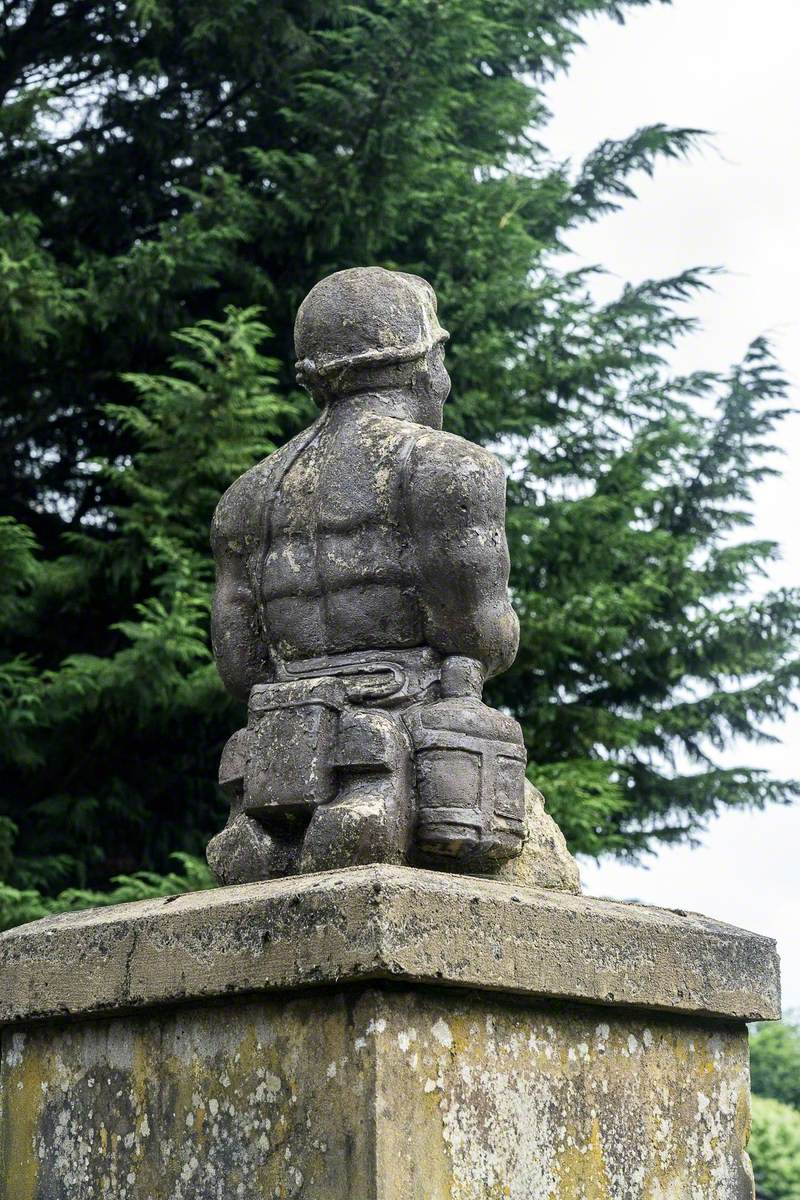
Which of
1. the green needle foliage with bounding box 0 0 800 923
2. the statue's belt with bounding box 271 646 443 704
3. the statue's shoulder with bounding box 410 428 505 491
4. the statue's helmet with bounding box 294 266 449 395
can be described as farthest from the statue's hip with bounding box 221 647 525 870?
the green needle foliage with bounding box 0 0 800 923

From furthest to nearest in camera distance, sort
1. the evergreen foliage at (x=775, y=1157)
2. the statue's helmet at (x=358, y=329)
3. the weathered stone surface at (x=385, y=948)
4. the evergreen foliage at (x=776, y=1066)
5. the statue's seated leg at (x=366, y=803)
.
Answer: the evergreen foliage at (x=776, y=1066) < the evergreen foliage at (x=775, y=1157) < the statue's helmet at (x=358, y=329) < the statue's seated leg at (x=366, y=803) < the weathered stone surface at (x=385, y=948)

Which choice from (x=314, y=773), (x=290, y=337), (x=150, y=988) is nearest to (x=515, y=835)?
(x=314, y=773)

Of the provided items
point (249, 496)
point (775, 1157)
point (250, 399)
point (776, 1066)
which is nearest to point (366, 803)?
point (249, 496)

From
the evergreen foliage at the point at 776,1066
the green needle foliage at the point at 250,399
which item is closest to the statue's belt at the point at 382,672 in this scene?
the green needle foliage at the point at 250,399

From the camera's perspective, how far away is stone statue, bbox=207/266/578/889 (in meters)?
3.74

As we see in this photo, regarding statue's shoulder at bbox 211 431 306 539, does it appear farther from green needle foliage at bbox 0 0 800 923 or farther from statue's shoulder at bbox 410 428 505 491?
green needle foliage at bbox 0 0 800 923

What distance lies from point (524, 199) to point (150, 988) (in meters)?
7.63

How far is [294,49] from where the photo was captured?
9828mm

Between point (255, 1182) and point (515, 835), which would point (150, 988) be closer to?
point (255, 1182)

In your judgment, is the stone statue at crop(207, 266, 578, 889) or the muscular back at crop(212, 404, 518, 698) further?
the muscular back at crop(212, 404, 518, 698)

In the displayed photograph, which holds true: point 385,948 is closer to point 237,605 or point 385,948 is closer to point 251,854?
point 251,854

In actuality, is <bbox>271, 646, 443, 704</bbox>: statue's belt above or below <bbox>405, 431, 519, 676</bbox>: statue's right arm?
below

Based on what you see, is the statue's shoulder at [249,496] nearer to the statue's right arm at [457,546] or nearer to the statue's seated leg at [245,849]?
the statue's right arm at [457,546]

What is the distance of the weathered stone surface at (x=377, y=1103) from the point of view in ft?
10.9
